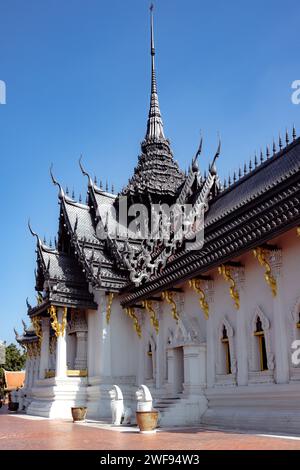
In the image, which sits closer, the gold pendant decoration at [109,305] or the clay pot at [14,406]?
the gold pendant decoration at [109,305]

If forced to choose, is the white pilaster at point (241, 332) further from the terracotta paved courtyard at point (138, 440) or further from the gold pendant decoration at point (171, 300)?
the gold pendant decoration at point (171, 300)

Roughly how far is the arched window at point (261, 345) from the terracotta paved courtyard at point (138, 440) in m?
1.61

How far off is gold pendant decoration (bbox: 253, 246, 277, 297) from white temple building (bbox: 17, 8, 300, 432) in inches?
0.9

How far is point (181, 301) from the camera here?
45.9 ft

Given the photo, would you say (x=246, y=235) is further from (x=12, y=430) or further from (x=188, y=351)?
(x=12, y=430)

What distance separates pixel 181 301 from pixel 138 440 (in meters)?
5.22

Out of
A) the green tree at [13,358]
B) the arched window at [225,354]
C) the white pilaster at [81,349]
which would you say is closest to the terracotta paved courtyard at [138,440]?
the arched window at [225,354]

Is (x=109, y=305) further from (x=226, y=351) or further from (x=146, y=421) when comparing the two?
(x=146, y=421)

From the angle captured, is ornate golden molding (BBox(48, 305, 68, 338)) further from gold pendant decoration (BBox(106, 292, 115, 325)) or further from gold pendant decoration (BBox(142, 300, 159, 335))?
gold pendant decoration (BBox(142, 300, 159, 335))

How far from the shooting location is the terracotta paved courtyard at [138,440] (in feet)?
26.5

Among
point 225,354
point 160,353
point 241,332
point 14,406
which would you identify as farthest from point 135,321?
point 14,406


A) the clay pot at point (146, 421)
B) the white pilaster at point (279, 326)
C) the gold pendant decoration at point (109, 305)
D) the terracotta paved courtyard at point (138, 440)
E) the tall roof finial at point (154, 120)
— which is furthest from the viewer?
the tall roof finial at point (154, 120)

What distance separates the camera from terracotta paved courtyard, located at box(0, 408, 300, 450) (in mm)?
8062

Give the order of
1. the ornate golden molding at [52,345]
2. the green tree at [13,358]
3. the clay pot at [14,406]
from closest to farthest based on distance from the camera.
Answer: the ornate golden molding at [52,345] → the clay pot at [14,406] → the green tree at [13,358]
